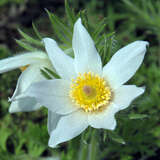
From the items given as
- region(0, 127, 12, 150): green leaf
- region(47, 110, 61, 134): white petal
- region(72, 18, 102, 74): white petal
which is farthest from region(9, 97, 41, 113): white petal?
region(0, 127, 12, 150): green leaf

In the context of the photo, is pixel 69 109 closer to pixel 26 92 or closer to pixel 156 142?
pixel 26 92

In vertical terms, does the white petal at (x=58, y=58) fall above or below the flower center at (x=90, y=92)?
above

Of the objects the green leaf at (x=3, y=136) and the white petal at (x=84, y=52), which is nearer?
the white petal at (x=84, y=52)

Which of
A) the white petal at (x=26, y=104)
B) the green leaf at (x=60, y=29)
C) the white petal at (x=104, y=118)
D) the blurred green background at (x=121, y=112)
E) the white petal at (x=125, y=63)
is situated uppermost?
the green leaf at (x=60, y=29)

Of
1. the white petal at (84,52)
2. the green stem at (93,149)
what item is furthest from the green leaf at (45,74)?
the green stem at (93,149)

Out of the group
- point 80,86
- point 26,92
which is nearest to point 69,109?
point 80,86

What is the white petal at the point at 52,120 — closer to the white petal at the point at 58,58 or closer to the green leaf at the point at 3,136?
the white petal at the point at 58,58

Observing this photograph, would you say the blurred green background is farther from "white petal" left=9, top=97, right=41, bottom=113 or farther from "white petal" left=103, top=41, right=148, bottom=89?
"white petal" left=9, top=97, right=41, bottom=113
